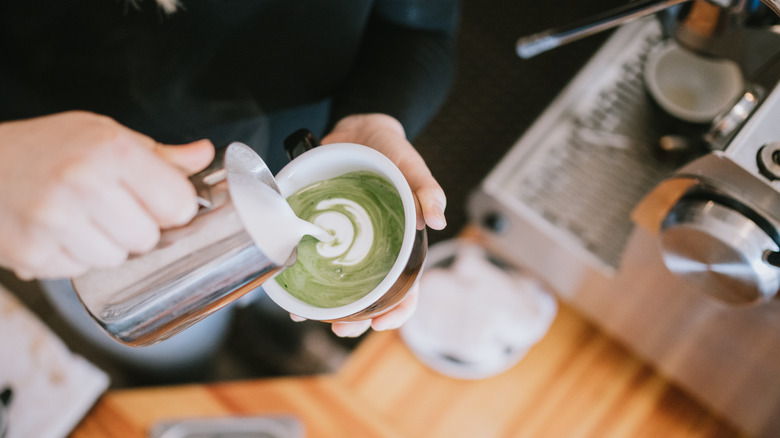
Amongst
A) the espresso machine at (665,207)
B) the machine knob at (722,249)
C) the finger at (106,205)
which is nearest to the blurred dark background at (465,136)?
the espresso machine at (665,207)

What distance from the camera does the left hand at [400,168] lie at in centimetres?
51

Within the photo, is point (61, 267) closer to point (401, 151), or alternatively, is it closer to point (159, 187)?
point (159, 187)

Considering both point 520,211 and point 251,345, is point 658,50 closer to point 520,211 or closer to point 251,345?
point 520,211

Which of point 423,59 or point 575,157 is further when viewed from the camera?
point 575,157

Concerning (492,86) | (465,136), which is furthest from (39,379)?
(492,86)

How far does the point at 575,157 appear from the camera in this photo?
1014mm

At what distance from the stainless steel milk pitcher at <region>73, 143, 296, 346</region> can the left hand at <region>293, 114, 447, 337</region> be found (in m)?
0.15

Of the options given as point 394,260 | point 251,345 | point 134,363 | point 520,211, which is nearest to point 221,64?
point 394,260

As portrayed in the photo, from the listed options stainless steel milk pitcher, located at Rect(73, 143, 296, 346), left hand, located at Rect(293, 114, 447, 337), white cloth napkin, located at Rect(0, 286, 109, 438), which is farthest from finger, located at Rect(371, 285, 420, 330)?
white cloth napkin, located at Rect(0, 286, 109, 438)

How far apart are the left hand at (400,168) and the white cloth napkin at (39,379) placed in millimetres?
573

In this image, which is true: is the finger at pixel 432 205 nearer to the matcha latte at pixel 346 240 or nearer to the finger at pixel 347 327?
the matcha latte at pixel 346 240

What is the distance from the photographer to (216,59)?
0.66m

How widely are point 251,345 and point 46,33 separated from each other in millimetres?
920

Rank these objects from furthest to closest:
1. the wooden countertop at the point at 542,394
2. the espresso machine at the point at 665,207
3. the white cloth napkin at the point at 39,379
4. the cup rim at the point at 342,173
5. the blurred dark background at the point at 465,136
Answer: the blurred dark background at the point at 465,136, the wooden countertop at the point at 542,394, the white cloth napkin at the point at 39,379, the espresso machine at the point at 665,207, the cup rim at the point at 342,173
